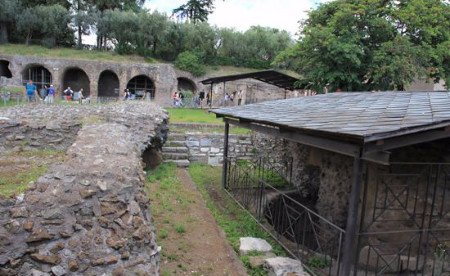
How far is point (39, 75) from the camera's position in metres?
30.6

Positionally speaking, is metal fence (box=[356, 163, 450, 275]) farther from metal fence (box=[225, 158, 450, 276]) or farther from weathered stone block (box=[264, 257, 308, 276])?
weathered stone block (box=[264, 257, 308, 276])

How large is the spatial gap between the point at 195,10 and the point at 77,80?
17366mm

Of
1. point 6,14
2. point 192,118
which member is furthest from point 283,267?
point 6,14

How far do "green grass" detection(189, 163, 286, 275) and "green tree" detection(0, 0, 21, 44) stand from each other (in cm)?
3059

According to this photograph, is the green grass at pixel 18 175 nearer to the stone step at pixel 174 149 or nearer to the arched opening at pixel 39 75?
the stone step at pixel 174 149

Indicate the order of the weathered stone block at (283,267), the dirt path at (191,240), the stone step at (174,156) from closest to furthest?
1. the weathered stone block at (283,267)
2. the dirt path at (191,240)
3. the stone step at (174,156)

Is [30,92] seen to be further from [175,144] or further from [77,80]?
[77,80]

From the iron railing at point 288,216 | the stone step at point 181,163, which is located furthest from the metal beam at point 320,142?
the stone step at point 181,163

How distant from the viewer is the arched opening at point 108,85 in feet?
111

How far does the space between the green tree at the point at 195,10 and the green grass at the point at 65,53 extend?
1229 cm

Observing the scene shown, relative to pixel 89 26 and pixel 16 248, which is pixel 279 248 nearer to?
pixel 16 248

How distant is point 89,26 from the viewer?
3550 cm

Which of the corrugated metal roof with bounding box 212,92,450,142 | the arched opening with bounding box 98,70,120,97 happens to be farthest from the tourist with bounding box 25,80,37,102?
the arched opening with bounding box 98,70,120,97

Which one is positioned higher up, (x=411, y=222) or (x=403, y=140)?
(x=403, y=140)
